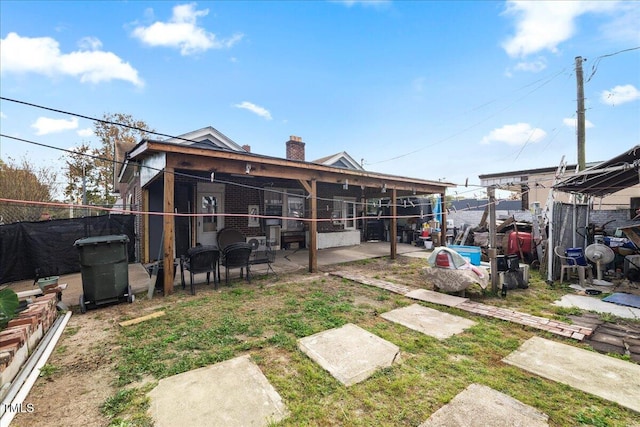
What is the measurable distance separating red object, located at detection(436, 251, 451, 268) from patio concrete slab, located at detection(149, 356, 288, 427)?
3.88 meters

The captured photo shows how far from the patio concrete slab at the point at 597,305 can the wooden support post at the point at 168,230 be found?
22.8 ft

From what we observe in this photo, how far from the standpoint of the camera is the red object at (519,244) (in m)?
7.63

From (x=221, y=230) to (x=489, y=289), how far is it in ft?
25.4

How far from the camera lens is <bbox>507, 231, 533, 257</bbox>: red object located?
300 inches

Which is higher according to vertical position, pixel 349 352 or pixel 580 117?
Result: pixel 580 117

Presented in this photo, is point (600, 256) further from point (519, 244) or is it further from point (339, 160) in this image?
point (339, 160)

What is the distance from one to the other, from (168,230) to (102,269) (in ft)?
3.71

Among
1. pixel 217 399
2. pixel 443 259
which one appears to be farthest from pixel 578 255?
pixel 217 399

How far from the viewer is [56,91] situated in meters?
7.67

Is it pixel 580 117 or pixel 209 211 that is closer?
pixel 209 211

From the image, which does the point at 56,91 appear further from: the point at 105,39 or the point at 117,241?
the point at 117,241

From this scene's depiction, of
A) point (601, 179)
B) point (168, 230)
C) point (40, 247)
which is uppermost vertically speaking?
point (601, 179)

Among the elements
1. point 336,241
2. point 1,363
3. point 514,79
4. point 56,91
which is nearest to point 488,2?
point 514,79

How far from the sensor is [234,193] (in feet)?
30.7
